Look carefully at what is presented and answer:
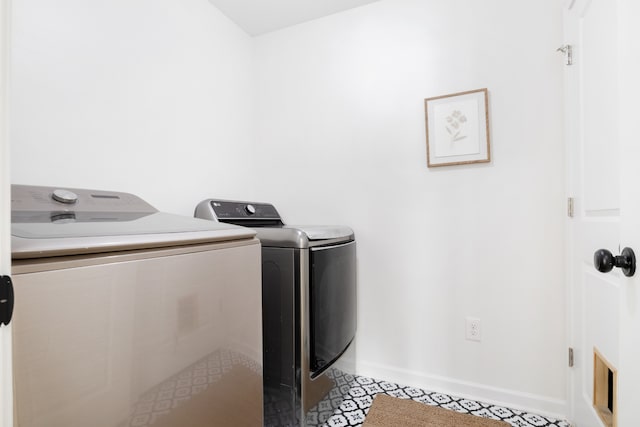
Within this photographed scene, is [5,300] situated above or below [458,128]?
below

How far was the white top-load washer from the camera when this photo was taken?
0.58 meters

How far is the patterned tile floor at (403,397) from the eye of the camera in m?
1.61

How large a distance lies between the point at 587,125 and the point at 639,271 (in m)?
0.96

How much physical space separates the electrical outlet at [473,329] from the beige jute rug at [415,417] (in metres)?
0.39

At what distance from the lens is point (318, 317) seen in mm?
1520

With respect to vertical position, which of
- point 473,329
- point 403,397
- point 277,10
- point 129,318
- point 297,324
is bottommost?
point 403,397

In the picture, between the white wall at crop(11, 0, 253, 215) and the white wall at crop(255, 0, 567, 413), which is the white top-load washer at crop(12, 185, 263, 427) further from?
the white wall at crop(255, 0, 567, 413)

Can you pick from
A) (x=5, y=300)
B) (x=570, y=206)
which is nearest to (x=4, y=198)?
(x=5, y=300)

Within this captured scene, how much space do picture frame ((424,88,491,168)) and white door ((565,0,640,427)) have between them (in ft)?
1.23

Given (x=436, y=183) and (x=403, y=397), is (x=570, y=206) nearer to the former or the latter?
(x=436, y=183)

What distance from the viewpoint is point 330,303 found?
163 cm

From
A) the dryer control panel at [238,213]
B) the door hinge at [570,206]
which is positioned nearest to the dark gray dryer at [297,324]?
the dryer control panel at [238,213]

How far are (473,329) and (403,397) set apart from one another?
562 mm

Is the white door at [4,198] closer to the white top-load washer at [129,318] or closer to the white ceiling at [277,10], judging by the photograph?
the white top-load washer at [129,318]
